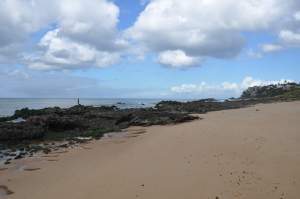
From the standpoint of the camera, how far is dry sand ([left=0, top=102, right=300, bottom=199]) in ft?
30.0

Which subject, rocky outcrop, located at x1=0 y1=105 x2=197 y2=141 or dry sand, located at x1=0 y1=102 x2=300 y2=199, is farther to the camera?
rocky outcrop, located at x1=0 y1=105 x2=197 y2=141

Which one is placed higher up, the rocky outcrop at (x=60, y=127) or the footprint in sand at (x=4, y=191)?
the rocky outcrop at (x=60, y=127)

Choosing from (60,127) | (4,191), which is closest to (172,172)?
(4,191)

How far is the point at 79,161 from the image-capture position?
46.9 feet

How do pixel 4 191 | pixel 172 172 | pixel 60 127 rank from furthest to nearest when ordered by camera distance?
1. pixel 60 127
2. pixel 172 172
3. pixel 4 191

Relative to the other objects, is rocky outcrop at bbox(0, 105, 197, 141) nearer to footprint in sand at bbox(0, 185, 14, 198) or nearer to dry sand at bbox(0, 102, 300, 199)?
dry sand at bbox(0, 102, 300, 199)

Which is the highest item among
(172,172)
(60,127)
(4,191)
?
(60,127)

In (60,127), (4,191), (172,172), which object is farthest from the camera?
(60,127)

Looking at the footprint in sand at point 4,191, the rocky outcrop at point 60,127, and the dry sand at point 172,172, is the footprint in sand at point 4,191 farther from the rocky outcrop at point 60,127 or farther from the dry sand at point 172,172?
the rocky outcrop at point 60,127

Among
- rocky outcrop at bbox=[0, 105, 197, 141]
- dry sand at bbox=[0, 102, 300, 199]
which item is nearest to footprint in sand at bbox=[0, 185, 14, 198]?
dry sand at bbox=[0, 102, 300, 199]

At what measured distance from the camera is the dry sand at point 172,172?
9.13 m

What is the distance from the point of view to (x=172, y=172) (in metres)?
10.9

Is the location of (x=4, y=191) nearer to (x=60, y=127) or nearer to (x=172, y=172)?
(x=172, y=172)

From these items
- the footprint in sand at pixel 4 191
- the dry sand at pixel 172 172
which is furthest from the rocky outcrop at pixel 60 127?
the footprint in sand at pixel 4 191
